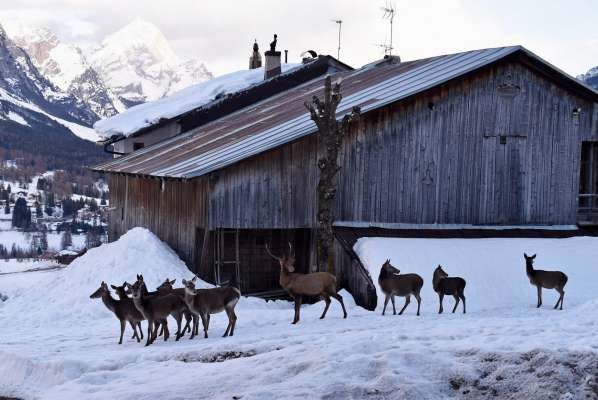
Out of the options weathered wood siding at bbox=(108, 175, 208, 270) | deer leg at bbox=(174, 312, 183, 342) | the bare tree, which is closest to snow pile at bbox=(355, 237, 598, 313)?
the bare tree

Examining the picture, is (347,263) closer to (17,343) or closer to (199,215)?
(199,215)

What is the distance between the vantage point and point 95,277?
85.1 feet

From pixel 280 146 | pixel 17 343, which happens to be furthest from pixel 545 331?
pixel 280 146

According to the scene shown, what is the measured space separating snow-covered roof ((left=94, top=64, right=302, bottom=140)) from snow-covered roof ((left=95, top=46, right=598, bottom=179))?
3.86 meters

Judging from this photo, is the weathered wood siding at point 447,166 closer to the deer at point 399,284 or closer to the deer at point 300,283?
the deer at point 300,283

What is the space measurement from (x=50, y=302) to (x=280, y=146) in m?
8.26

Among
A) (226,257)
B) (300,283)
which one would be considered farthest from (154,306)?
(226,257)

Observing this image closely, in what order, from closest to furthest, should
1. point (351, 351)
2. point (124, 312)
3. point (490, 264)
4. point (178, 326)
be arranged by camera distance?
point (351, 351) → point (178, 326) → point (124, 312) → point (490, 264)

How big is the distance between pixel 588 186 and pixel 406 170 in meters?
7.54

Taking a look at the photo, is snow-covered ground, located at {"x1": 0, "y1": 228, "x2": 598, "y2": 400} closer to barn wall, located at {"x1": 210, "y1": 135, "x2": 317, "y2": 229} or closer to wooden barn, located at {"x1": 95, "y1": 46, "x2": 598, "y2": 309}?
wooden barn, located at {"x1": 95, "y1": 46, "x2": 598, "y2": 309}

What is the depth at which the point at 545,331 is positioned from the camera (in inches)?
525

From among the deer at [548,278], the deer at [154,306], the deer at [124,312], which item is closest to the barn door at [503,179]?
the deer at [548,278]

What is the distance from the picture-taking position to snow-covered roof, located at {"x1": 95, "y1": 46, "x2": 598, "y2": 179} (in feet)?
85.9

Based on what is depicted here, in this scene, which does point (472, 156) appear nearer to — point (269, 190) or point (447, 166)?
point (447, 166)
